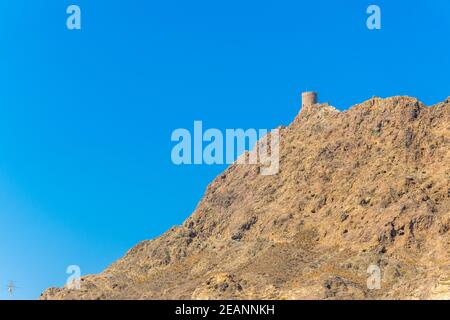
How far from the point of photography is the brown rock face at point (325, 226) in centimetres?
14538

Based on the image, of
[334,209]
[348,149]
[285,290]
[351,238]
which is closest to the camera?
[285,290]

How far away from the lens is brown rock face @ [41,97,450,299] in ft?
477

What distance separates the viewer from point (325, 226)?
165375mm

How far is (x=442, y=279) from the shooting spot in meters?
133

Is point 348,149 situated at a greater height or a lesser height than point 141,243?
greater

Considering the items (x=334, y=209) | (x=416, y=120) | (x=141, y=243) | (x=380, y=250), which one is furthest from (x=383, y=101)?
(x=141, y=243)

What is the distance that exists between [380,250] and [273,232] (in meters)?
23.2

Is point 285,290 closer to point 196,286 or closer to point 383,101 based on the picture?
point 196,286

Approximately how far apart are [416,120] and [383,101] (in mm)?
9934

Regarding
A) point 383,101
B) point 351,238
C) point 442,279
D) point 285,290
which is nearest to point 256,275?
point 285,290
